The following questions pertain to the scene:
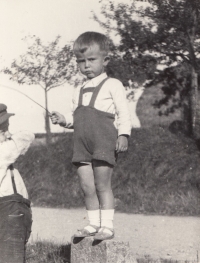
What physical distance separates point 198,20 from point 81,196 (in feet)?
11.4

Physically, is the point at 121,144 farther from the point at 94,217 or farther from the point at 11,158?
the point at 11,158

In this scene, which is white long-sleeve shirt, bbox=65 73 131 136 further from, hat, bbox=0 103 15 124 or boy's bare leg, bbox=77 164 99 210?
hat, bbox=0 103 15 124

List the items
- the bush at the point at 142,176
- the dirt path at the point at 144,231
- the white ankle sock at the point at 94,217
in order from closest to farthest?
1. the white ankle sock at the point at 94,217
2. the dirt path at the point at 144,231
3. the bush at the point at 142,176

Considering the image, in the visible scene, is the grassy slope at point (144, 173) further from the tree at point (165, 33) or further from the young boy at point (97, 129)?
the young boy at point (97, 129)

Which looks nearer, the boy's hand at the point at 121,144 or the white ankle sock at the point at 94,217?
the boy's hand at the point at 121,144

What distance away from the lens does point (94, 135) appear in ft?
11.8

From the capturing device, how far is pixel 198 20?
775 centimetres

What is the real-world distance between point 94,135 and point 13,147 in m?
0.62

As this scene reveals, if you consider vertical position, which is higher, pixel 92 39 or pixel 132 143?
pixel 92 39

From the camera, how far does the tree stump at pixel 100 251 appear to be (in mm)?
3537

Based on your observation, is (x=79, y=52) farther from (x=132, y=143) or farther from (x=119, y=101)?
(x=132, y=143)

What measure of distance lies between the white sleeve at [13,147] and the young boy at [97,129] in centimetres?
29

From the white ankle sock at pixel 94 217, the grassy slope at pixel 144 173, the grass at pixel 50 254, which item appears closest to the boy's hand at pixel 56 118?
the white ankle sock at pixel 94 217

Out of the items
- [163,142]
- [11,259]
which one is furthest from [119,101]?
[163,142]
